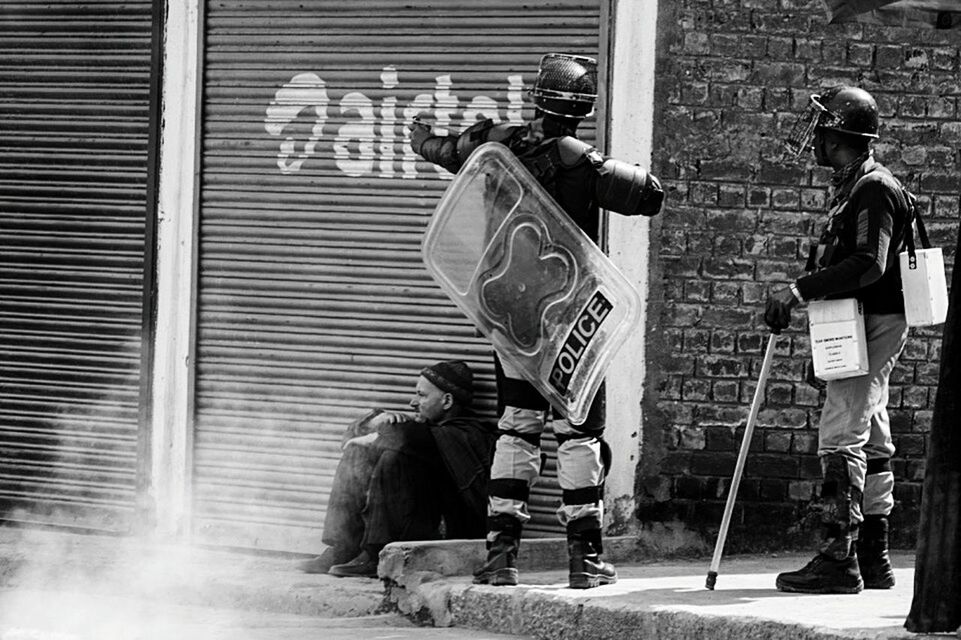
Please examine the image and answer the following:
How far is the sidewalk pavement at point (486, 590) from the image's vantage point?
5328mm

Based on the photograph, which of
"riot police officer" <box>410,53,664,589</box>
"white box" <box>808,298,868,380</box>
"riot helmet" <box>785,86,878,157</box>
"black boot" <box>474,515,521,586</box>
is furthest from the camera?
"black boot" <box>474,515,521,586</box>

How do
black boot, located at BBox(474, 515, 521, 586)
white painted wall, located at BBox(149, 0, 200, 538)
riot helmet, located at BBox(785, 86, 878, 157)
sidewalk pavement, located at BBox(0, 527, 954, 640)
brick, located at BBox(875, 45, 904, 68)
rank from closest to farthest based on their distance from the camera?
sidewalk pavement, located at BBox(0, 527, 954, 640), riot helmet, located at BBox(785, 86, 878, 157), black boot, located at BBox(474, 515, 521, 586), brick, located at BBox(875, 45, 904, 68), white painted wall, located at BBox(149, 0, 200, 538)

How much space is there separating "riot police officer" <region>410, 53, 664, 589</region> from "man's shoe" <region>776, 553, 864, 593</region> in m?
0.80

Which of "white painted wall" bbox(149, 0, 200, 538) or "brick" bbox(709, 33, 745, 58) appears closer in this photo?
"brick" bbox(709, 33, 745, 58)

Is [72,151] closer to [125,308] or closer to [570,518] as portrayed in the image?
[125,308]

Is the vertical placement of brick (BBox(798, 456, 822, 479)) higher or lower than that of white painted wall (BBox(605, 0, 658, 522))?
lower

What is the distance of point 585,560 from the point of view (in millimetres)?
6039

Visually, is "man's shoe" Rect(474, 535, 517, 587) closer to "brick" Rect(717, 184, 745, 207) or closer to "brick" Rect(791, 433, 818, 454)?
"brick" Rect(791, 433, 818, 454)

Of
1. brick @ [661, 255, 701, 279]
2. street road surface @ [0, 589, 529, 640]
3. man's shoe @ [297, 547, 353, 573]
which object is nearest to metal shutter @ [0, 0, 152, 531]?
street road surface @ [0, 589, 529, 640]

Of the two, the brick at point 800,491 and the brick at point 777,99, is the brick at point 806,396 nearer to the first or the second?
the brick at point 800,491

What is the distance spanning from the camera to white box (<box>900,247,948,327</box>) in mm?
5738

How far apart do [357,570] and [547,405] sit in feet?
5.30

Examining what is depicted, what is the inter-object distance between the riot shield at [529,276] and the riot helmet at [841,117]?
940 millimetres

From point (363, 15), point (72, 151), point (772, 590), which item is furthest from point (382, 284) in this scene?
point (772, 590)
